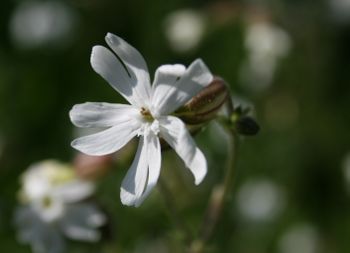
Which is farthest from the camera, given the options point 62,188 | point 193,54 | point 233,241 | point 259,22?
point 193,54

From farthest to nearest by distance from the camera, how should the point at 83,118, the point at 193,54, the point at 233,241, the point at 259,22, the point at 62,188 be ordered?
1. the point at 193,54
2. the point at 259,22
3. the point at 233,241
4. the point at 62,188
5. the point at 83,118

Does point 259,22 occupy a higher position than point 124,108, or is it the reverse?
point 124,108

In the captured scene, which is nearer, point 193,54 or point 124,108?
point 124,108

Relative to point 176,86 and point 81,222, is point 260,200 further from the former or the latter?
point 176,86

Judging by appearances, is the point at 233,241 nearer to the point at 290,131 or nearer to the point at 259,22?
the point at 290,131

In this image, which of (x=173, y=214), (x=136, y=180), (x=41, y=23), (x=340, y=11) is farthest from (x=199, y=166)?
(x=41, y=23)

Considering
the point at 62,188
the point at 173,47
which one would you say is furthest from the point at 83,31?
the point at 62,188

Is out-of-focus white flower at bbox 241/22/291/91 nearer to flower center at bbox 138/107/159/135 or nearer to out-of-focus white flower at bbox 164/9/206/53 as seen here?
out-of-focus white flower at bbox 164/9/206/53
